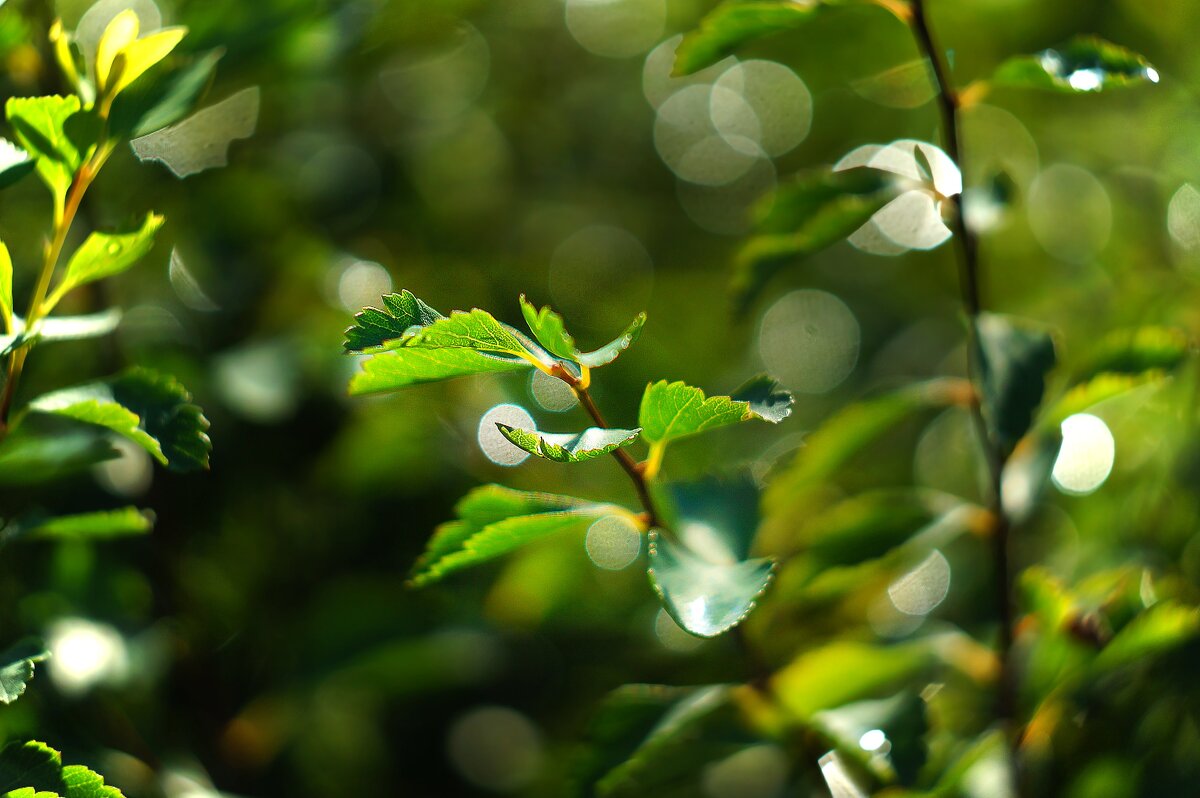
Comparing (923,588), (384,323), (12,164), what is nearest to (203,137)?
(12,164)

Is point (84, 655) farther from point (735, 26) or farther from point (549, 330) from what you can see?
point (735, 26)

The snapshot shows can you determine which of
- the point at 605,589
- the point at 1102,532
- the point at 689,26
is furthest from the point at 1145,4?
the point at 605,589

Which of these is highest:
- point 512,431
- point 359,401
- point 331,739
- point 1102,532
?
point 512,431

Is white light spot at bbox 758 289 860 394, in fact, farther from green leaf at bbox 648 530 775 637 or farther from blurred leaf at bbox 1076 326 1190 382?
green leaf at bbox 648 530 775 637

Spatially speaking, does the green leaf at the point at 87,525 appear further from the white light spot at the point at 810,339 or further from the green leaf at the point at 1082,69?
the white light spot at the point at 810,339

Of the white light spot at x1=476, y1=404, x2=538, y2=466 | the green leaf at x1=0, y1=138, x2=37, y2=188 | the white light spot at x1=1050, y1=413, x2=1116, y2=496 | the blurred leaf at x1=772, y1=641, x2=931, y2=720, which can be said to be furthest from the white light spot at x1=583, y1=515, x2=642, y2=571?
the green leaf at x1=0, y1=138, x2=37, y2=188

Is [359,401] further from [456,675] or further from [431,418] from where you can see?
[456,675]

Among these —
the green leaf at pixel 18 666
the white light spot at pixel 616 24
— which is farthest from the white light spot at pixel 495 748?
the white light spot at pixel 616 24
